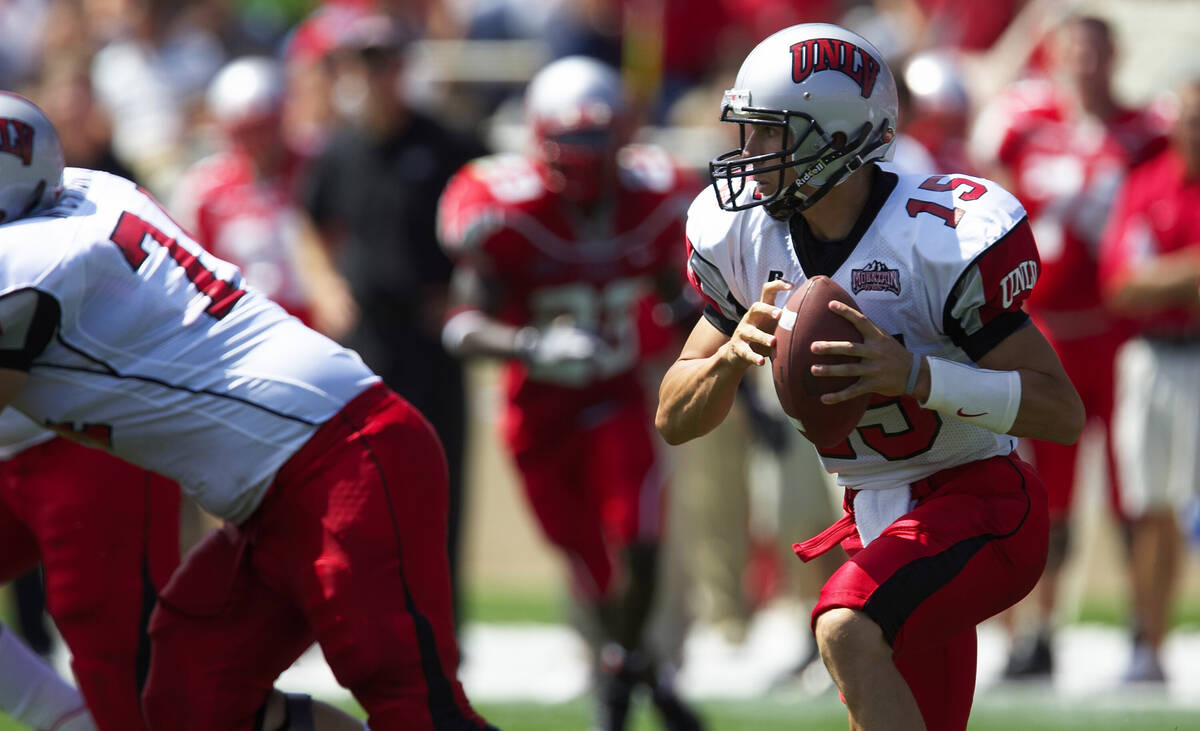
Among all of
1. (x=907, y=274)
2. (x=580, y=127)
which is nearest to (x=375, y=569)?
(x=907, y=274)

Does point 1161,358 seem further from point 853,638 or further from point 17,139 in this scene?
point 17,139

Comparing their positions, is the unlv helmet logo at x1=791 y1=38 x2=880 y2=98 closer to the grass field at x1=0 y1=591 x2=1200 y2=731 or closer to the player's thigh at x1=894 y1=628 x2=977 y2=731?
the player's thigh at x1=894 y1=628 x2=977 y2=731

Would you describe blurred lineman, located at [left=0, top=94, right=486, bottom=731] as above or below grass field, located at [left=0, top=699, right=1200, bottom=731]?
above

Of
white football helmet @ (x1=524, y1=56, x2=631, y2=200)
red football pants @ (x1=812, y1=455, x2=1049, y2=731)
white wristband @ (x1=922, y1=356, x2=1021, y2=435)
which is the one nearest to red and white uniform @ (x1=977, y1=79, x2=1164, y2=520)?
white football helmet @ (x1=524, y1=56, x2=631, y2=200)

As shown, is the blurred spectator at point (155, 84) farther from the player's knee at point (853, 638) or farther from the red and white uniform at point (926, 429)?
the player's knee at point (853, 638)

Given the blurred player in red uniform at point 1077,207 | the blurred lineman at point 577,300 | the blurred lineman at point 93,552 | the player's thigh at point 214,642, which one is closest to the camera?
the player's thigh at point 214,642

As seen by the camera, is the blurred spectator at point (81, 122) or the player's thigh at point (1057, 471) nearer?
the player's thigh at point (1057, 471)

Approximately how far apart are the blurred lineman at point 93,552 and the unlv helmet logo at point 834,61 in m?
1.81

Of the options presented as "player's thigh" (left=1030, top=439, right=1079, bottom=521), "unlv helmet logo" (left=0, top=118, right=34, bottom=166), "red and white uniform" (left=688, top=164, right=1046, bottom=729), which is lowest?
"player's thigh" (left=1030, top=439, right=1079, bottom=521)

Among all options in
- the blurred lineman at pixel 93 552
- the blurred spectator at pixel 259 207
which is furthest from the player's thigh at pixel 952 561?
the blurred spectator at pixel 259 207

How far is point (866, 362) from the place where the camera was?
3.20 metres

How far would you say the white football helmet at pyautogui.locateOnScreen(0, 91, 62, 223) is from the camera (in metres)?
3.71

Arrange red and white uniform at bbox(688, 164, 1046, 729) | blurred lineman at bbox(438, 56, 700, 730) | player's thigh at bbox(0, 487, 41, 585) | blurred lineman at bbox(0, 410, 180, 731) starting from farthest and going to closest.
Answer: blurred lineman at bbox(438, 56, 700, 730) < player's thigh at bbox(0, 487, 41, 585) < blurred lineman at bbox(0, 410, 180, 731) < red and white uniform at bbox(688, 164, 1046, 729)

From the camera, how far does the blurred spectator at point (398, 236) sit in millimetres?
7223
